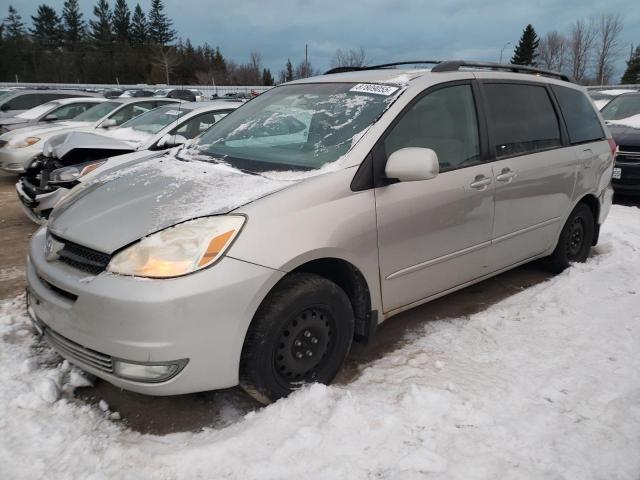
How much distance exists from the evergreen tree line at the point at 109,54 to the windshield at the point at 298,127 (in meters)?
59.4

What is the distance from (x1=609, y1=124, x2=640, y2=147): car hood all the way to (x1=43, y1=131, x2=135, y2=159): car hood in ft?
23.3

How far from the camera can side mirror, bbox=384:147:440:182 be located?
267 cm

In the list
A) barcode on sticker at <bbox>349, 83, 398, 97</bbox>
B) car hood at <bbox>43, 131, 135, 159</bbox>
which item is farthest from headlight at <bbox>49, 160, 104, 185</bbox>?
barcode on sticker at <bbox>349, 83, 398, 97</bbox>

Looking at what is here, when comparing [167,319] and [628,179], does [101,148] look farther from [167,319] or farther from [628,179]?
[628,179]

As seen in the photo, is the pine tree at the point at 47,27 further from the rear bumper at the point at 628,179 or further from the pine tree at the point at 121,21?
the rear bumper at the point at 628,179

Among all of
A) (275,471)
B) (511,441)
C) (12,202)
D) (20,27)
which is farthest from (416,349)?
(20,27)

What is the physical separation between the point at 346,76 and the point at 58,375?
2618mm

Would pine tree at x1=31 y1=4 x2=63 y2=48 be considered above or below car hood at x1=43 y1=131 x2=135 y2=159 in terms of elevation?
above

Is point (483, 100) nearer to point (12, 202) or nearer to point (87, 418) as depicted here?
point (87, 418)

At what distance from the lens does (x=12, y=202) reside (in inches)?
297

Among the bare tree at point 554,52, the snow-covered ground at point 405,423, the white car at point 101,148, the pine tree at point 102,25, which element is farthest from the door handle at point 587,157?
the pine tree at point 102,25

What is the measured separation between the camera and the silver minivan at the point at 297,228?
7.22 feet

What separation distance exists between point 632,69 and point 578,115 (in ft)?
219

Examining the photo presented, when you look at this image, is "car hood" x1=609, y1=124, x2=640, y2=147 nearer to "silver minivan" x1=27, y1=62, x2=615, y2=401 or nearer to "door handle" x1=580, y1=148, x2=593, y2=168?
"door handle" x1=580, y1=148, x2=593, y2=168
